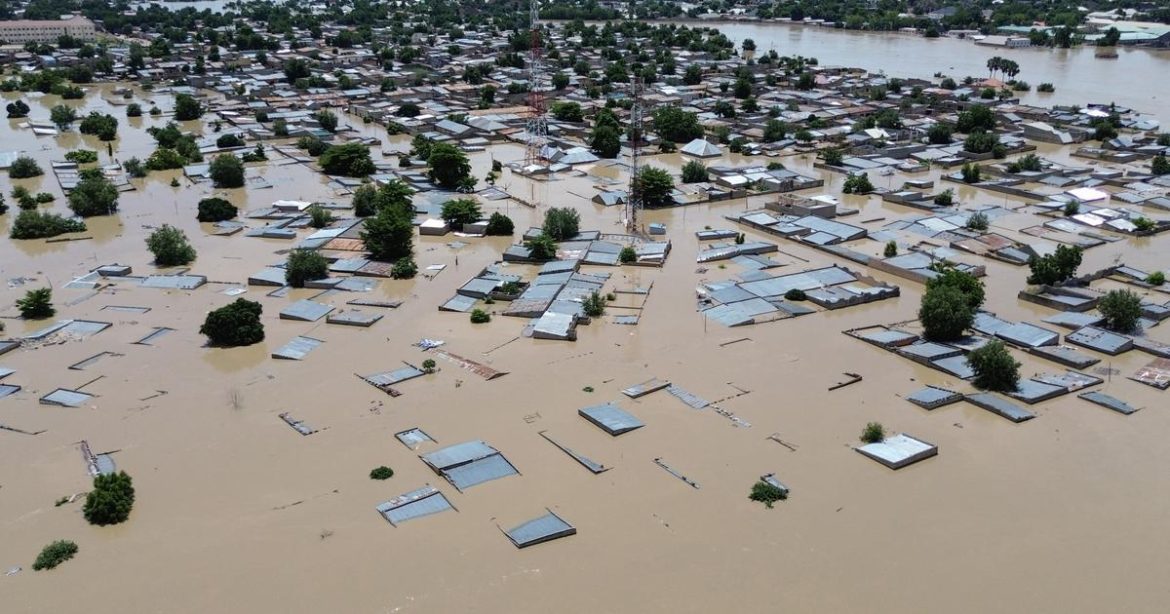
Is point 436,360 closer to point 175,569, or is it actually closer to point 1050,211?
point 175,569

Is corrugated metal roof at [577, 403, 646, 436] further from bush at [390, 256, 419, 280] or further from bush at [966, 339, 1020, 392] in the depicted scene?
bush at [390, 256, 419, 280]

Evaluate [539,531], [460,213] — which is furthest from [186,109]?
[539,531]

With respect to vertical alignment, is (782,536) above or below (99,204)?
below

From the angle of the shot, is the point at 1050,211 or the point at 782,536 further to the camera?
the point at 1050,211

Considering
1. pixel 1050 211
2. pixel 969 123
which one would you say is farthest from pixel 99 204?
pixel 969 123

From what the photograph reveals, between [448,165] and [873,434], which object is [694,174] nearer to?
[448,165]
